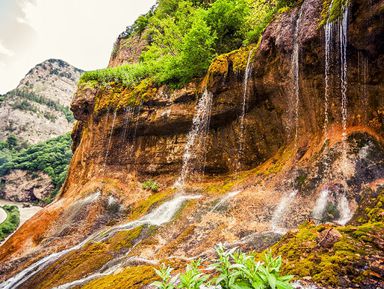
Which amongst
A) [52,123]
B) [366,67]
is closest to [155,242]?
[366,67]

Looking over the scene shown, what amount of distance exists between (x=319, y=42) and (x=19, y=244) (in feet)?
53.6

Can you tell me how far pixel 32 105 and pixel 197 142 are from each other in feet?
344

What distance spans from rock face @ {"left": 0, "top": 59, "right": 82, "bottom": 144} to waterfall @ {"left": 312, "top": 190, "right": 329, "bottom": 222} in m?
102

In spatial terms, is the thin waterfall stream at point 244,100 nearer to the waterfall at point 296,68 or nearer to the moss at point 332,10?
the waterfall at point 296,68

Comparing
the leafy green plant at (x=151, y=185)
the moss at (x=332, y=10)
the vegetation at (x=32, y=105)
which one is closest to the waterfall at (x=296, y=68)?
the moss at (x=332, y=10)

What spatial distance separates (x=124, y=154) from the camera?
1905 cm

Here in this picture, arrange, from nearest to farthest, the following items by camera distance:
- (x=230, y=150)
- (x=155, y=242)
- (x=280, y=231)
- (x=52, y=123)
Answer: (x=280, y=231) < (x=155, y=242) < (x=230, y=150) < (x=52, y=123)

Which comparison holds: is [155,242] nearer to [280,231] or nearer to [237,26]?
[280,231]

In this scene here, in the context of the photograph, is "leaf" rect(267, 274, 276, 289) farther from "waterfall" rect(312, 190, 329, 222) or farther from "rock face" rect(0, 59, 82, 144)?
"rock face" rect(0, 59, 82, 144)

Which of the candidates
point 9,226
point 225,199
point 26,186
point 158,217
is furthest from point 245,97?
point 26,186

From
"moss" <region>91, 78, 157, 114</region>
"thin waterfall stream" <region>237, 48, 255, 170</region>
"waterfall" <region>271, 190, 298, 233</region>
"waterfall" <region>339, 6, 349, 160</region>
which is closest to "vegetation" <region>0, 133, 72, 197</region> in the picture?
"moss" <region>91, 78, 157, 114</region>

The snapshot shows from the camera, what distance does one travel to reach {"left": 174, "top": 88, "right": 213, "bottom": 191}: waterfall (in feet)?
50.3

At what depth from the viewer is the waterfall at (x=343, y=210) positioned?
23.6 feet

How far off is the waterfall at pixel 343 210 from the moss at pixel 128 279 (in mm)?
4512
